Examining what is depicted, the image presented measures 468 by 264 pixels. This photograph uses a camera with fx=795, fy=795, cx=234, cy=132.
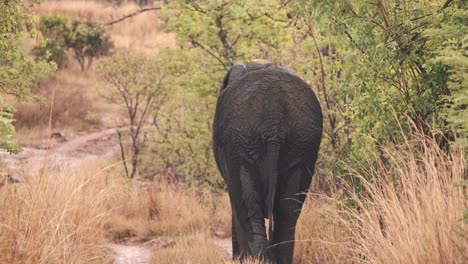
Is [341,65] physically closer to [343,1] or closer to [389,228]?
[343,1]

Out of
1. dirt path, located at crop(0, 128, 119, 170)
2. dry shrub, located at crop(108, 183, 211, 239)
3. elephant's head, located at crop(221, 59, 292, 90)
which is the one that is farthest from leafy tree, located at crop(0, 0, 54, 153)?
dirt path, located at crop(0, 128, 119, 170)

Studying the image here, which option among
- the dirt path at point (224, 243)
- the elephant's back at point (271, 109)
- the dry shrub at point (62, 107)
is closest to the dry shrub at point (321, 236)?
the elephant's back at point (271, 109)

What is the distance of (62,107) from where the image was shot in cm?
2748

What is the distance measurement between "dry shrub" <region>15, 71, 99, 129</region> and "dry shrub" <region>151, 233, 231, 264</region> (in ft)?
53.2

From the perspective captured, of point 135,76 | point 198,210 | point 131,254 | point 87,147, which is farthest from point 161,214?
point 87,147

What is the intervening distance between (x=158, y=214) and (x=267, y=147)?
5.50 m

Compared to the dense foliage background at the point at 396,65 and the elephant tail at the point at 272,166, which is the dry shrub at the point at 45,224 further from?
the dense foliage background at the point at 396,65

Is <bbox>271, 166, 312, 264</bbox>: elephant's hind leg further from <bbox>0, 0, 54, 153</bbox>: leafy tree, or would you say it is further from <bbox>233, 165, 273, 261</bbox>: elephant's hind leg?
<bbox>0, 0, 54, 153</bbox>: leafy tree

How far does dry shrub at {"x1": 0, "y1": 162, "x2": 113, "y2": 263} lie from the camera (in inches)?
232

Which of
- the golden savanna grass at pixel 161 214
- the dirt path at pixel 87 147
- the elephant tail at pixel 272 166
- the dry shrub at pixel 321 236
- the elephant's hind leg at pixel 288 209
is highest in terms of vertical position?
the elephant tail at pixel 272 166

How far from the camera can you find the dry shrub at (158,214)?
10.6 m

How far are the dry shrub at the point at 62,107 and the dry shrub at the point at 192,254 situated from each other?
16.2 meters

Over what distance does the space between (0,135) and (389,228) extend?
140 inches

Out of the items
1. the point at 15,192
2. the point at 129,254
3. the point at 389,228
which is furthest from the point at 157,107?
the point at 389,228
